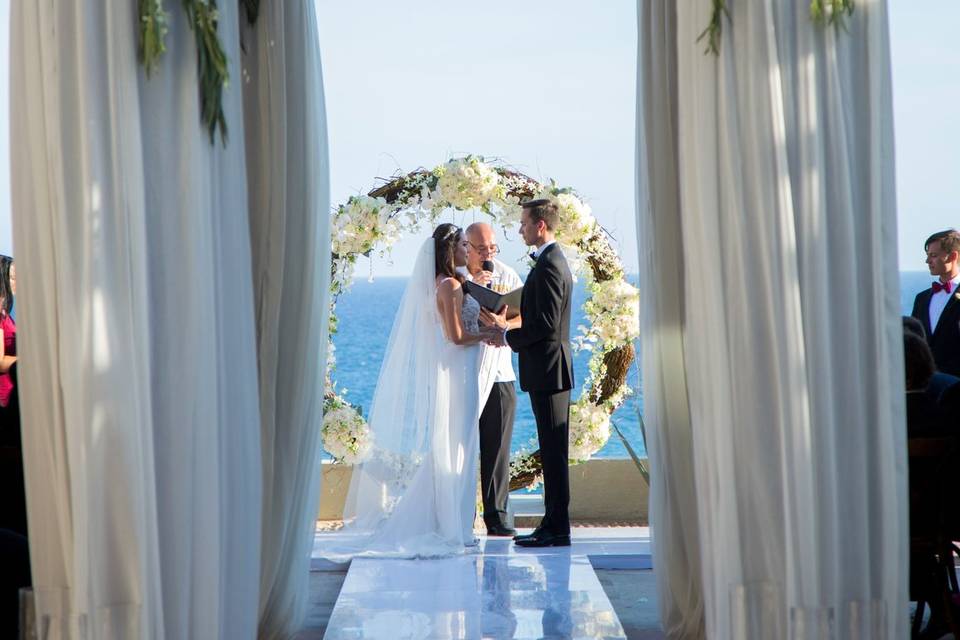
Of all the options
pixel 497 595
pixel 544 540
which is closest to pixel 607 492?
pixel 544 540

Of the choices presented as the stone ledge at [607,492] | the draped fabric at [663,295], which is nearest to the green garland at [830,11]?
the draped fabric at [663,295]

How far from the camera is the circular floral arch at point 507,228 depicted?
6895 mm

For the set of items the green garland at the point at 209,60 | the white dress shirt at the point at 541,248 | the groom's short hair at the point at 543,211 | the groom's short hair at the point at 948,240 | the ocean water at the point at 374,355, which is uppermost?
the green garland at the point at 209,60

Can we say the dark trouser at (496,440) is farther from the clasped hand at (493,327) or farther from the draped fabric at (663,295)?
the draped fabric at (663,295)

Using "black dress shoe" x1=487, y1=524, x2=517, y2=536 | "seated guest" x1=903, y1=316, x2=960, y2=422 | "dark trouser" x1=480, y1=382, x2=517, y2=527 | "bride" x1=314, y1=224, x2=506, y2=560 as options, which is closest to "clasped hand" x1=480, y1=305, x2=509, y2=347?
"bride" x1=314, y1=224, x2=506, y2=560

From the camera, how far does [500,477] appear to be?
671cm

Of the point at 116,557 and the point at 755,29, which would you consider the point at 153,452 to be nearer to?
the point at 116,557

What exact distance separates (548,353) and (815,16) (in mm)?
3235

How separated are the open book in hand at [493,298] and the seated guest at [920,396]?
2.68m

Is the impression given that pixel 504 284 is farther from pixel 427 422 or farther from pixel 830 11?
pixel 830 11

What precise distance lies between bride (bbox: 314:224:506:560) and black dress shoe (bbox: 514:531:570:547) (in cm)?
29

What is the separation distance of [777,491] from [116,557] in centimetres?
175

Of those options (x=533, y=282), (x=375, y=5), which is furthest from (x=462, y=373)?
(x=375, y=5)

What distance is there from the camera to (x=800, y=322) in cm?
324
